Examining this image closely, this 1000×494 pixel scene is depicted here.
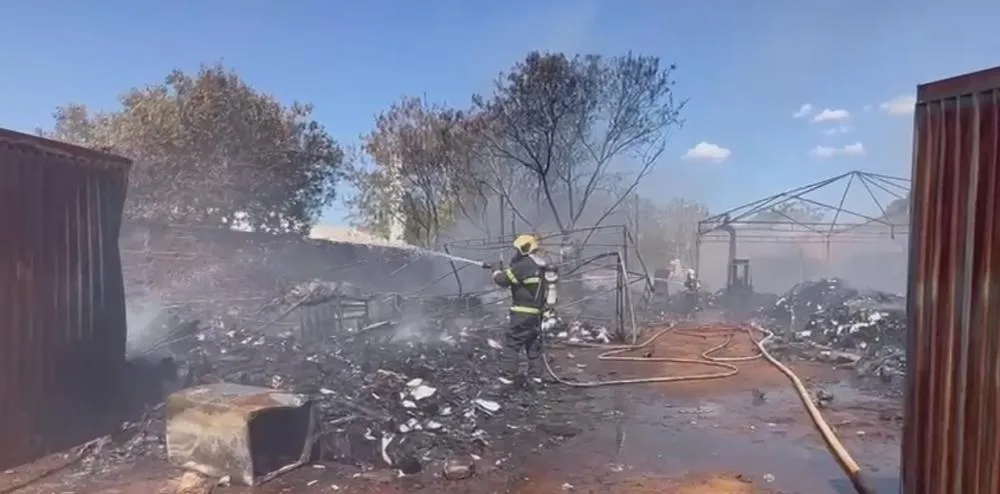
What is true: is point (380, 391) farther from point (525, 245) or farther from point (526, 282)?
point (525, 245)

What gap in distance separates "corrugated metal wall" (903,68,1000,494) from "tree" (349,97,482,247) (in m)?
21.3

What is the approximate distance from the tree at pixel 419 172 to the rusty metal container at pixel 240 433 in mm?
19442

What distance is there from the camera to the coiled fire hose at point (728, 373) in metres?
5.53

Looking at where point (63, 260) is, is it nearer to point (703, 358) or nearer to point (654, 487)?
point (654, 487)

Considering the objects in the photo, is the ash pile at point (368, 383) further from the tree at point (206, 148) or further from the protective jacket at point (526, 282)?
the tree at point (206, 148)

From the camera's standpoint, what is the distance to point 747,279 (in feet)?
78.0

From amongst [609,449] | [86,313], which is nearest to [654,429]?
[609,449]

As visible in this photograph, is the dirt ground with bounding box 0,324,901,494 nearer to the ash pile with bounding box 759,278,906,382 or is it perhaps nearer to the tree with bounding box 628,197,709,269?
the ash pile with bounding box 759,278,906,382

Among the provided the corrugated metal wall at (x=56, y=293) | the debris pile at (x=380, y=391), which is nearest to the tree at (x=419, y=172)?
the debris pile at (x=380, y=391)

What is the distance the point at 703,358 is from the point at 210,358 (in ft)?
24.3

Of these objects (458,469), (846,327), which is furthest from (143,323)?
(846,327)

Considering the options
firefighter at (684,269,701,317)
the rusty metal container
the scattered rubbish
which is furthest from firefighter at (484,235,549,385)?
firefighter at (684,269,701,317)

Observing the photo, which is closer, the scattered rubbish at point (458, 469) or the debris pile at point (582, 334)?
the scattered rubbish at point (458, 469)

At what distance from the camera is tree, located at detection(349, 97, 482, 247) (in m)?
24.8
